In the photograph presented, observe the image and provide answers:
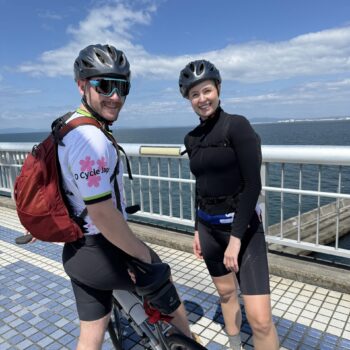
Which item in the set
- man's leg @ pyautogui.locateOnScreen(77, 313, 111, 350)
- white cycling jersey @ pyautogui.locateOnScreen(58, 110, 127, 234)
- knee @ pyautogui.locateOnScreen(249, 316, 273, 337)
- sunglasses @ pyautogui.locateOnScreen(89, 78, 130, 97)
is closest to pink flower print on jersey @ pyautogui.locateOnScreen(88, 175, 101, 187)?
white cycling jersey @ pyautogui.locateOnScreen(58, 110, 127, 234)

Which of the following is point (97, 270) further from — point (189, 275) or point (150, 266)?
point (189, 275)

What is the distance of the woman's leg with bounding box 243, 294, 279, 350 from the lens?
2.11 meters

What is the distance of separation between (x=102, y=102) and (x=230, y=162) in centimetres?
91

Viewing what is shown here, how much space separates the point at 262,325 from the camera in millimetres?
2115

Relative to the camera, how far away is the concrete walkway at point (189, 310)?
2912 mm

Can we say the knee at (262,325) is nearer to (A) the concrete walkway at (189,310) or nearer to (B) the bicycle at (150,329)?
(B) the bicycle at (150,329)

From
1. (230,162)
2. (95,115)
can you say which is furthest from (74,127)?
(230,162)

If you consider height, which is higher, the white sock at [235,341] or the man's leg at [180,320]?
the man's leg at [180,320]

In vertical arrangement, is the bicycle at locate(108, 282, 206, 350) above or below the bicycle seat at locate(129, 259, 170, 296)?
below

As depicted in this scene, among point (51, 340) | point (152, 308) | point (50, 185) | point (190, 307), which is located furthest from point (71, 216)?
point (190, 307)

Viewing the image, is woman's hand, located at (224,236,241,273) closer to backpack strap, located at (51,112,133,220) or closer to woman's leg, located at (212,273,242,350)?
woman's leg, located at (212,273,242,350)

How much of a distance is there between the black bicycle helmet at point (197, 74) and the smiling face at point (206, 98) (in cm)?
3

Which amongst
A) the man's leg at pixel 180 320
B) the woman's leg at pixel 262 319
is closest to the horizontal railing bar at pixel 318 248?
the woman's leg at pixel 262 319

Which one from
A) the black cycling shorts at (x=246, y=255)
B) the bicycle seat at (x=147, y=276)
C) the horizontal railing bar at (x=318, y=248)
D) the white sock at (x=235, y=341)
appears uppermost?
the bicycle seat at (x=147, y=276)
